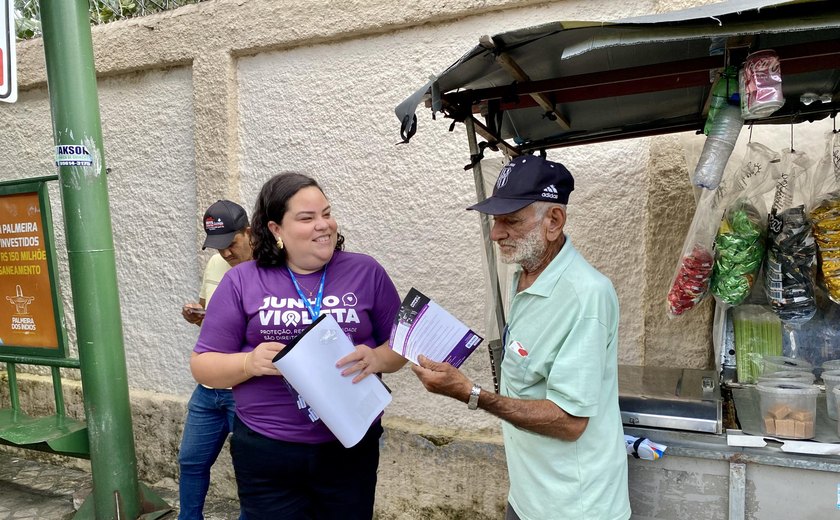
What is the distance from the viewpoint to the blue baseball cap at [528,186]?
5.67ft

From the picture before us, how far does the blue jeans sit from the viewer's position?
3055 millimetres

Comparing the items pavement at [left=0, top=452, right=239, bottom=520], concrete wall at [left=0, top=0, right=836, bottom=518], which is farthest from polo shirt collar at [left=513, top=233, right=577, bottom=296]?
pavement at [left=0, top=452, right=239, bottom=520]

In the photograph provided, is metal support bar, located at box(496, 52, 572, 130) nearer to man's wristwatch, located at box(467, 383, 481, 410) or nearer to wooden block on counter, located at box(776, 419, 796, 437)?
man's wristwatch, located at box(467, 383, 481, 410)

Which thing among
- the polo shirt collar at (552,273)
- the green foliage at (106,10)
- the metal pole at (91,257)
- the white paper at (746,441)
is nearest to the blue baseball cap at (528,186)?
the polo shirt collar at (552,273)

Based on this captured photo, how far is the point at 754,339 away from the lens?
7.61 ft

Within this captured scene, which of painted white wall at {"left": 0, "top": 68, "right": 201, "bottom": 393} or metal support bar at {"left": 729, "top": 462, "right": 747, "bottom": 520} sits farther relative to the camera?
painted white wall at {"left": 0, "top": 68, "right": 201, "bottom": 393}

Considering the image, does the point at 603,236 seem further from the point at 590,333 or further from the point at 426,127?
the point at 590,333

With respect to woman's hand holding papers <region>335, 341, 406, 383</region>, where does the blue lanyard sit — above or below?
above

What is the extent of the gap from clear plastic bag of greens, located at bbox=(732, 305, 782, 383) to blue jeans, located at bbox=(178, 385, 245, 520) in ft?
7.55

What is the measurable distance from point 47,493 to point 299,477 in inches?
130

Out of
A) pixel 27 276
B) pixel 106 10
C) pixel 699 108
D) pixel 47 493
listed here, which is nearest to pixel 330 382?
pixel 699 108

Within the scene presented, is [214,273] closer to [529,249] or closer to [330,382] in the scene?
[330,382]

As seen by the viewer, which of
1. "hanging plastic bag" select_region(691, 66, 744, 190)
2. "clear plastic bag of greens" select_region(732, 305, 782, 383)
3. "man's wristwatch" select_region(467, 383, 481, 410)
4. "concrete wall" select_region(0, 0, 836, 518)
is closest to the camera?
"man's wristwatch" select_region(467, 383, 481, 410)

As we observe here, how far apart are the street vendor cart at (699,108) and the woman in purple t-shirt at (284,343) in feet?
1.63
